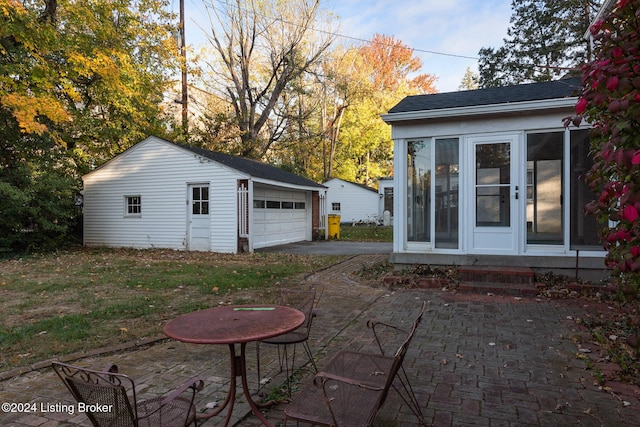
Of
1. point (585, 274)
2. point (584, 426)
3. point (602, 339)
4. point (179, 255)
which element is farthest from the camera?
point (179, 255)

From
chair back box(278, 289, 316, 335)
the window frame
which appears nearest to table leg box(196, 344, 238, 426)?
chair back box(278, 289, 316, 335)

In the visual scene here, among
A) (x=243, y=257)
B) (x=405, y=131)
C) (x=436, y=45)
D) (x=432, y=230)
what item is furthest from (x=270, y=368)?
(x=436, y=45)

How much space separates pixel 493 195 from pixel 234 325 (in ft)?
21.3

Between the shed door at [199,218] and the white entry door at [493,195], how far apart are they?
9.03 metres

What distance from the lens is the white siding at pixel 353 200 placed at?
96.6ft

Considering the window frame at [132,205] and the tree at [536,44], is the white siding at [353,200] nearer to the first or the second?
the tree at [536,44]

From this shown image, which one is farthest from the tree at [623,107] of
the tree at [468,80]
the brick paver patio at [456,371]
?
the tree at [468,80]

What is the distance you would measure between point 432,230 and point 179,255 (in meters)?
8.26

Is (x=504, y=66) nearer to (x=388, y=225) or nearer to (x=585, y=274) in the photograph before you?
(x=388, y=225)

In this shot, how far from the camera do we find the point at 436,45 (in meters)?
19.7

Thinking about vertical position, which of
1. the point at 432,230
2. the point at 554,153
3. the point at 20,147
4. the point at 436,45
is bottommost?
the point at 432,230

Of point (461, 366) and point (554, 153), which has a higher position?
point (554, 153)

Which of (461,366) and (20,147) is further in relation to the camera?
(20,147)

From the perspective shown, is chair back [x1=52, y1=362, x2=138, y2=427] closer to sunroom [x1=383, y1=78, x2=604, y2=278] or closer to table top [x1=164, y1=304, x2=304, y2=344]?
table top [x1=164, y1=304, x2=304, y2=344]
